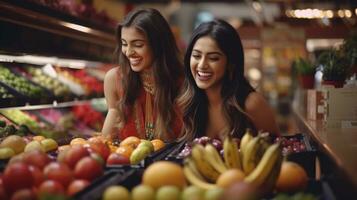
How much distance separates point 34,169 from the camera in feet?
9.04

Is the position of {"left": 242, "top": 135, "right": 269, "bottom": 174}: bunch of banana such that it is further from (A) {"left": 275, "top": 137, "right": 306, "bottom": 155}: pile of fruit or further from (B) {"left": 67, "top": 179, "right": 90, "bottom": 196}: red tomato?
(B) {"left": 67, "top": 179, "right": 90, "bottom": 196}: red tomato

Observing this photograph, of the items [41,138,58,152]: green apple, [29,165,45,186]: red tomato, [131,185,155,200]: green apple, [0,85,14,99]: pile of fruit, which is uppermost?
[0,85,14,99]: pile of fruit

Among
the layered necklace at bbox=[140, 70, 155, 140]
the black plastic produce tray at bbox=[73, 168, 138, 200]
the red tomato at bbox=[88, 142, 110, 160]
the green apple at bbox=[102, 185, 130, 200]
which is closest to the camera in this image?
the green apple at bbox=[102, 185, 130, 200]

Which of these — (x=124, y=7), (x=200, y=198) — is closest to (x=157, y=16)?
(x=200, y=198)

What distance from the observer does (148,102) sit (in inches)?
193

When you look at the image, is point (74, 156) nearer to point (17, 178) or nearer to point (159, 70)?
point (17, 178)

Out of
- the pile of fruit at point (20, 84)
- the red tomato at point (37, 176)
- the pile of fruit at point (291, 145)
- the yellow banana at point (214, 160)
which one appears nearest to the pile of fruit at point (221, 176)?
the yellow banana at point (214, 160)

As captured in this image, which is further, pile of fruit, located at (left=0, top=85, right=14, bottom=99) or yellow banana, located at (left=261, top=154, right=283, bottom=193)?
pile of fruit, located at (left=0, top=85, right=14, bottom=99)

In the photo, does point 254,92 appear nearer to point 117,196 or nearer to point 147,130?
point 147,130

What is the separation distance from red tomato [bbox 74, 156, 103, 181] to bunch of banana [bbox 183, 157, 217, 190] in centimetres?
43

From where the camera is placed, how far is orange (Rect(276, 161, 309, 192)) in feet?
9.30

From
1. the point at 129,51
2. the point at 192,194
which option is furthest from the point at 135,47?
the point at 192,194

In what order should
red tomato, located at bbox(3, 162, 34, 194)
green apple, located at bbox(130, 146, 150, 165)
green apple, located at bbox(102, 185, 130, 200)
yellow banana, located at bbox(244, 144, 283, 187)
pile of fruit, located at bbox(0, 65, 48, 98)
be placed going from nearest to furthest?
green apple, located at bbox(102, 185, 130, 200) → red tomato, located at bbox(3, 162, 34, 194) → yellow banana, located at bbox(244, 144, 283, 187) → green apple, located at bbox(130, 146, 150, 165) → pile of fruit, located at bbox(0, 65, 48, 98)

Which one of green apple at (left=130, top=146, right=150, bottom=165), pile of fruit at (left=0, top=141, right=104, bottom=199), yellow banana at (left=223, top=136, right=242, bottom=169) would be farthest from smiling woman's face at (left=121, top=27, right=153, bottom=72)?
yellow banana at (left=223, top=136, right=242, bottom=169)
